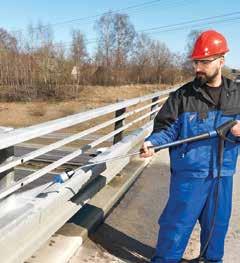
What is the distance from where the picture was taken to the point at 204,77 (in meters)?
3.82

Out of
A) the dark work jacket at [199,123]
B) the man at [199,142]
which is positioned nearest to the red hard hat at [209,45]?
the man at [199,142]

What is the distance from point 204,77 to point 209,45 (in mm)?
249

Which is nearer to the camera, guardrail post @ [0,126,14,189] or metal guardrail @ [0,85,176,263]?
metal guardrail @ [0,85,176,263]

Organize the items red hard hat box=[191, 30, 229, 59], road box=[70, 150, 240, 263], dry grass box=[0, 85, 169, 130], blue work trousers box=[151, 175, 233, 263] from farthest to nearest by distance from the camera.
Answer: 1. dry grass box=[0, 85, 169, 130]
2. road box=[70, 150, 240, 263]
3. blue work trousers box=[151, 175, 233, 263]
4. red hard hat box=[191, 30, 229, 59]

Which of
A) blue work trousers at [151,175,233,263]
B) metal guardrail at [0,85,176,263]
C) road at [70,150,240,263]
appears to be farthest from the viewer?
road at [70,150,240,263]

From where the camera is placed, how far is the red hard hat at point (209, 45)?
374 centimetres

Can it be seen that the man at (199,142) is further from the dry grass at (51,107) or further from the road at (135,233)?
the dry grass at (51,107)

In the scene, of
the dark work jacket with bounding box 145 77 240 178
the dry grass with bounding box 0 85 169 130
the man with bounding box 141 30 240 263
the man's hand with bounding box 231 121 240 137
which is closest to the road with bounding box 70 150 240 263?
the man with bounding box 141 30 240 263

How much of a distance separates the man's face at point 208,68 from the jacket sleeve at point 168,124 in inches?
10.1

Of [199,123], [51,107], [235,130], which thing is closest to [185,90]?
[199,123]

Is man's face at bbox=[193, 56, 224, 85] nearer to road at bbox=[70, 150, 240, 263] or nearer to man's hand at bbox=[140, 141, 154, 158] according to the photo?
man's hand at bbox=[140, 141, 154, 158]

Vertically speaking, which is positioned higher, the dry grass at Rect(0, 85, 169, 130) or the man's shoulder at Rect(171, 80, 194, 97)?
the man's shoulder at Rect(171, 80, 194, 97)

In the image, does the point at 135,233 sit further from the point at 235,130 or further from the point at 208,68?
the point at 208,68

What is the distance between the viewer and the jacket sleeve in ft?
→ 12.8
